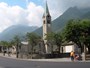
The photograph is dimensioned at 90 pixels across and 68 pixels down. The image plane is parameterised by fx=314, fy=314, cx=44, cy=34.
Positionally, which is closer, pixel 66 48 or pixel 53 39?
pixel 53 39

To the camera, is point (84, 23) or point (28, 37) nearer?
point (84, 23)

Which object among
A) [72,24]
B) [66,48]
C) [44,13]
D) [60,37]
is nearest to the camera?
[72,24]

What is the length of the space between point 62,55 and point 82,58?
2331 centimetres

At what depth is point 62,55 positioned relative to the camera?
3007 inches

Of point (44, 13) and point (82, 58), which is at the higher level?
point (44, 13)

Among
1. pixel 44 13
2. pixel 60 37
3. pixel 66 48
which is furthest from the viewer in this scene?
pixel 44 13

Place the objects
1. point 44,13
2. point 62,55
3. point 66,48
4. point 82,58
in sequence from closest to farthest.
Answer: point 82,58, point 62,55, point 66,48, point 44,13

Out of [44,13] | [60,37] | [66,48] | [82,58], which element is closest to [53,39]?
[60,37]

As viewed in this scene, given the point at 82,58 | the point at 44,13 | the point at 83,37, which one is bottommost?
the point at 82,58

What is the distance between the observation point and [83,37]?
255 feet

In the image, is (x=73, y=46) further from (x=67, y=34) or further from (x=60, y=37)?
(x=67, y=34)

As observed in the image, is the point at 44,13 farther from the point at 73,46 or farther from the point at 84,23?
the point at 84,23

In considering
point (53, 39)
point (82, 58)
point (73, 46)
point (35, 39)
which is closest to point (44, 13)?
point (35, 39)

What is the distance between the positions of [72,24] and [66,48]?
33.9m
